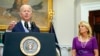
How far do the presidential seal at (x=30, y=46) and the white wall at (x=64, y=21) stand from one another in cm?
339

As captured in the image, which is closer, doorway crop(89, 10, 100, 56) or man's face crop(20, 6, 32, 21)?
man's face crop(20, 6, 32, 21)

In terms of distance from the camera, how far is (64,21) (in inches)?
224

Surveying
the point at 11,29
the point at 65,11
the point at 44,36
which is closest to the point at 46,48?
the point at 44,36

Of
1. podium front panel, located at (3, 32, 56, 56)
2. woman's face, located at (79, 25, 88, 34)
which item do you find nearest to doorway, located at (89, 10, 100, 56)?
woman's face, located at (79, 25, 88, 34)

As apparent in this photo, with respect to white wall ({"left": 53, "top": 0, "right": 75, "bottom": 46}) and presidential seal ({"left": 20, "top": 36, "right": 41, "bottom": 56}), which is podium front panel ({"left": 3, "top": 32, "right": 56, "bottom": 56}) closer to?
presidential seal ({"left": 20, "top": 36, "right": 41, "bottom": 56})

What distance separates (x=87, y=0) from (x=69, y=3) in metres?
0.55

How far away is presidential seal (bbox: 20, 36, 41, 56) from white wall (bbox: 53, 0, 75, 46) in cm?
339

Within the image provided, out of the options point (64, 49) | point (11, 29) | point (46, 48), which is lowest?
point (64, 49)

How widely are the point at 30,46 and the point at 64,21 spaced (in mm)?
3472

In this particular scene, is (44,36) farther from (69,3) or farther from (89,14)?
(69,3)

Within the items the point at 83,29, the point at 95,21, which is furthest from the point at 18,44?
the point at 95,21

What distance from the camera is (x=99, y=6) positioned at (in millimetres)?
5125

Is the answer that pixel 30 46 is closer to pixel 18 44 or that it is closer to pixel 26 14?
pixel 18 44

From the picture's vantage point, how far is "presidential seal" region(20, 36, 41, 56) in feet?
7.38
